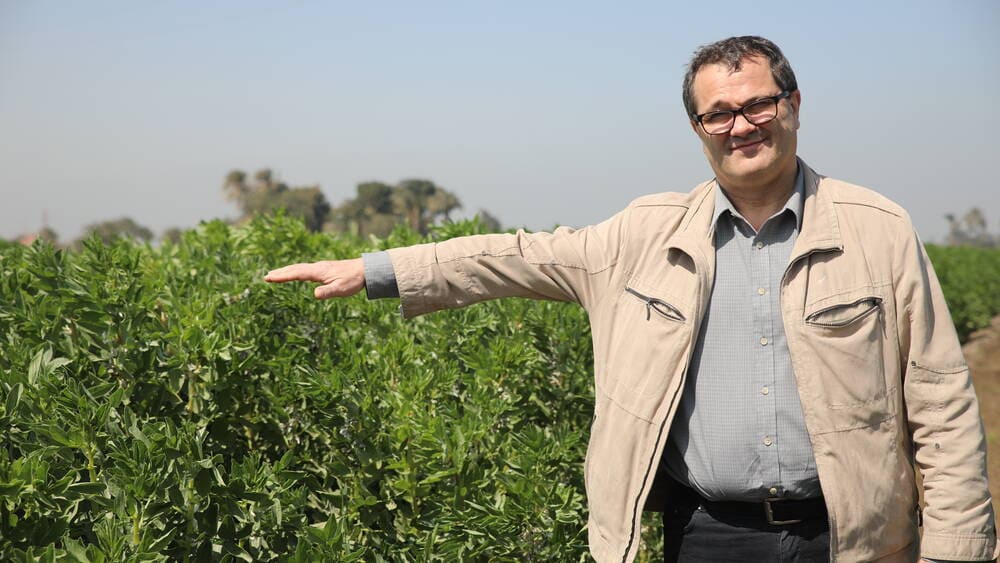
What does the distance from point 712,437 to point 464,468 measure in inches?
36.5

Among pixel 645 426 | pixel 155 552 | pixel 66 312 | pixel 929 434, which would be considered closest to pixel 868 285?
pixel 929 434

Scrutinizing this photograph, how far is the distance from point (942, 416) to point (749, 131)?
0.84 metres

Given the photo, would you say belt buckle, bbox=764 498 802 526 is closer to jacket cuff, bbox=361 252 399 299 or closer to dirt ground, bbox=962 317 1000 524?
jacket cuff, bbox=361 252 399 299

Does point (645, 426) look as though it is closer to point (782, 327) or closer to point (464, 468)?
point (782, 327)

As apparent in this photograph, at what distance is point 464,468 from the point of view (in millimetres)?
3121

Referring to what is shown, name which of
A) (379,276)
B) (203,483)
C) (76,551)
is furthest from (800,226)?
(76,551)

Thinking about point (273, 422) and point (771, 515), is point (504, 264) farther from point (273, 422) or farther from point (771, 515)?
point (273, 422)

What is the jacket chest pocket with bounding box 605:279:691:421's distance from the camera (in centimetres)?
249

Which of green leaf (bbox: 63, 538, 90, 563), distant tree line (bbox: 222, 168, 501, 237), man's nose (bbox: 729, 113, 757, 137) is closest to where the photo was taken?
green leaf (bbox: 63, 538, 90, 563)

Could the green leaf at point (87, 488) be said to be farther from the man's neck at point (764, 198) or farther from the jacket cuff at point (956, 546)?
the jacket cuff at point (956, 546)

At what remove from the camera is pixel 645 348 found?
2.54 metres

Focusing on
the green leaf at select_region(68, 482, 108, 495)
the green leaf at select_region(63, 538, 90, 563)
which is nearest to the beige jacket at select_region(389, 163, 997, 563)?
the green leaf at select_region(68, 482, 108, 495)

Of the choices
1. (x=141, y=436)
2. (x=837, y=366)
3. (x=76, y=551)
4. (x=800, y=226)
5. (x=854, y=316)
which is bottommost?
(x=76, y=551)

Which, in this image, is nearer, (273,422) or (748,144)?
(748,144)
